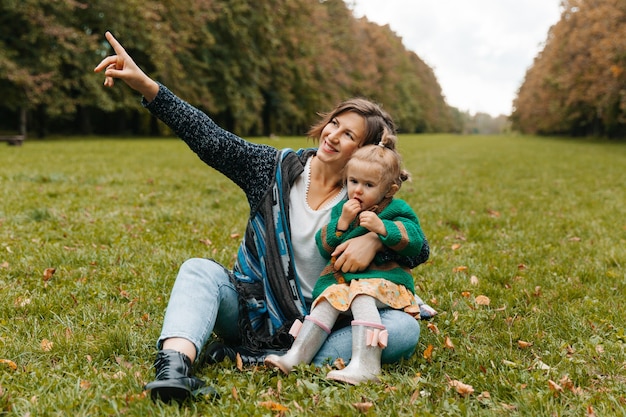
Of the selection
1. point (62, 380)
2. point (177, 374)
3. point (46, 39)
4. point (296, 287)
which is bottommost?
point (62, 380)

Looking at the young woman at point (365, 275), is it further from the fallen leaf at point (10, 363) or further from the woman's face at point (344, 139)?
the fallen leaf at point (10, 363)

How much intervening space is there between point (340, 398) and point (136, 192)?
6.85 metres

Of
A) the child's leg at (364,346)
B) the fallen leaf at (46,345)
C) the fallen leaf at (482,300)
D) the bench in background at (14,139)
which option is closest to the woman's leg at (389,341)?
the child's leg at (364,346)

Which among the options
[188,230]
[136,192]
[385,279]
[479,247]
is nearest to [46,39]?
[136,192]

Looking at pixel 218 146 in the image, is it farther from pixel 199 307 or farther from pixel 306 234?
pixel 199 307

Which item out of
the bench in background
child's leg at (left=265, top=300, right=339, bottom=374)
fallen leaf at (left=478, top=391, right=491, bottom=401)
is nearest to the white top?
child's leg at (left=265, top=300, right=339, bottom=374)

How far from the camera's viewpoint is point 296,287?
296 cm

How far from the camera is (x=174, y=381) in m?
2.30

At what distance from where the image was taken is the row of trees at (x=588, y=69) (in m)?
22.6

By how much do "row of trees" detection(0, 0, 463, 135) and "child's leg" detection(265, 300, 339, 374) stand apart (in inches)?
821

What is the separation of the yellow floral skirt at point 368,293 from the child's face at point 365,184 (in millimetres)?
397

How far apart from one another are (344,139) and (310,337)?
105 cm

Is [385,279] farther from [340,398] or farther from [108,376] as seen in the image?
[108,376]

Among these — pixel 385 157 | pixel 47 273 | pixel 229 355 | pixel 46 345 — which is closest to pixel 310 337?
pixel 229 355
